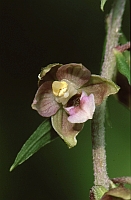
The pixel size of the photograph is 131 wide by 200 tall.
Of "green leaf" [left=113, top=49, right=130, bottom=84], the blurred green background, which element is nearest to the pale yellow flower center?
"green leaf" [left=113, top=49, right=130, bottom=84]

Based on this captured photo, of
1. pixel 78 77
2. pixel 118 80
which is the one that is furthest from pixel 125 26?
pixel 78 77

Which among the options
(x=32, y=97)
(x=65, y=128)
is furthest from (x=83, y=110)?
(x=32, y=97)

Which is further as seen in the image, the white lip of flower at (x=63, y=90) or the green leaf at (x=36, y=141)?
the white lip of flower at (x=63, y=90)

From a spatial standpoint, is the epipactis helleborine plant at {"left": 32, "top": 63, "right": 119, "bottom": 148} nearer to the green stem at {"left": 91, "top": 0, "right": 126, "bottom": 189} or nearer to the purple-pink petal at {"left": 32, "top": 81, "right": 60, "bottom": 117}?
the purple-pink petal at {"left": 32, "top": 81, "right": 60, "bottom": 117}

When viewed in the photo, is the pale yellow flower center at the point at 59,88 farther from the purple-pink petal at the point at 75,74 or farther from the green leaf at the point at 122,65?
the green leaf at the point at 122,65

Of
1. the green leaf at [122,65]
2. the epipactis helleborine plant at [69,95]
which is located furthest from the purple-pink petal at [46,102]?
the green leaf at [122,65]

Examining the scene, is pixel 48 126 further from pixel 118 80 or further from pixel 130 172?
pixel 130 172
